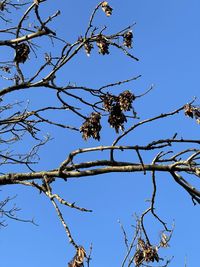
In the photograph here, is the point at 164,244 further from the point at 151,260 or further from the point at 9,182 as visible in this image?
the point at 9,182

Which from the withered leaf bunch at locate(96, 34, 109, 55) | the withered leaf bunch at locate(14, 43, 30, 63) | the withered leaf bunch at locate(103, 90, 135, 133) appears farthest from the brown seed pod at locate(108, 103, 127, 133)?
the withered leaf bunch at locate(14, 43, 30, 63)

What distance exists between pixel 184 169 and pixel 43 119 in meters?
2.51

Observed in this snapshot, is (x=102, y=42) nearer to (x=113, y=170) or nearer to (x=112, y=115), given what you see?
(x=112, y=115)

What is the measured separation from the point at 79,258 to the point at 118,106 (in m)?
1.89

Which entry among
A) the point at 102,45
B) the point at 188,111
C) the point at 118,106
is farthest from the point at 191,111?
the point at 102,45

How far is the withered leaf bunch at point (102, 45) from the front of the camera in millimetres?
5395

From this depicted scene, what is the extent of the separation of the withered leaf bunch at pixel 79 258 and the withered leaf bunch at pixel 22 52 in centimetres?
261

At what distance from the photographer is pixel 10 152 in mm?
8398

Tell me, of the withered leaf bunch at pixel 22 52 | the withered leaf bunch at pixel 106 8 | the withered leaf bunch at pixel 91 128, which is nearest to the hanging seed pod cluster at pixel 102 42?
the withered leaf bunch at pixel 106 8

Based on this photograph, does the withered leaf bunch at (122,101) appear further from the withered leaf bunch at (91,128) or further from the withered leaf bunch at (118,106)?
the withered leaf bunch at (91,128)

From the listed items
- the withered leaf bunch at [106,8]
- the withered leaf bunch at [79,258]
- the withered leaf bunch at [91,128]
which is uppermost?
the withered leaf bunch at [106,8]

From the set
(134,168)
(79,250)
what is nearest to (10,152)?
(134,168)

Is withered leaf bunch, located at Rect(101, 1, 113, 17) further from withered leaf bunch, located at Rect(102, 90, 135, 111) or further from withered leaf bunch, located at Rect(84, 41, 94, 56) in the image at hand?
withered leaf bunch, located at Rect(102, 90, 135, 111)

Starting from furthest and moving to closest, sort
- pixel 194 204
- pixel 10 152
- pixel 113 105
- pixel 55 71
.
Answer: pixel 10 152 < pixel 55 71 < pixel 113 105 < pixel 194 204
